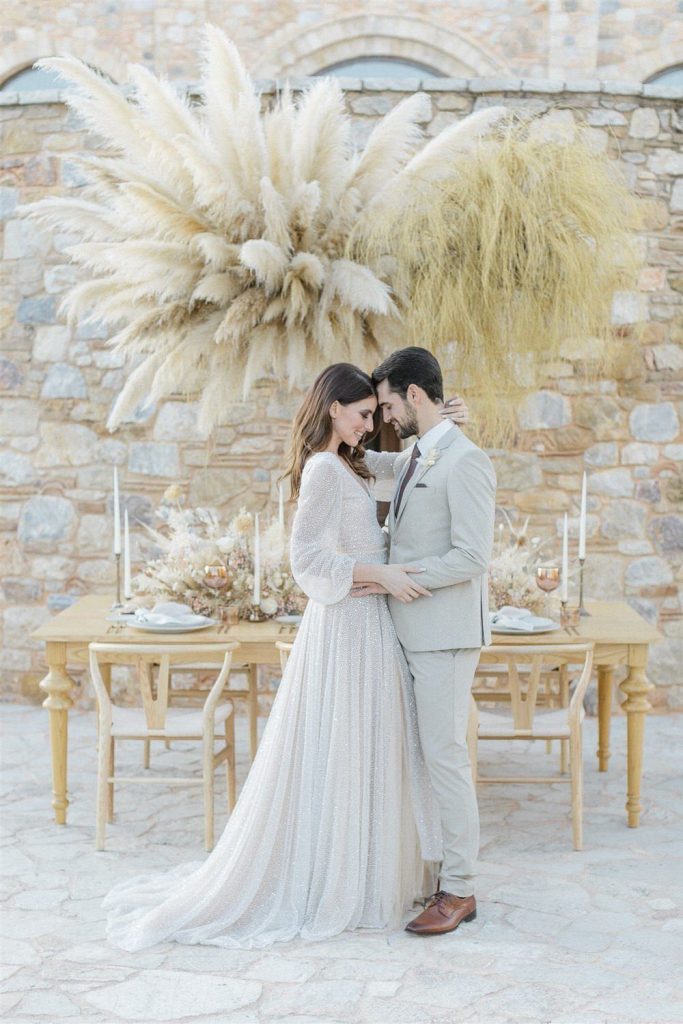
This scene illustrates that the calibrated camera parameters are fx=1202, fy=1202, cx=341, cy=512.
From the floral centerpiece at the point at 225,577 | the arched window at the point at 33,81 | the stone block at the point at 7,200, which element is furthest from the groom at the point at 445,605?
the arched window at the point at 33,81

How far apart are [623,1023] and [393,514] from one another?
144 cm

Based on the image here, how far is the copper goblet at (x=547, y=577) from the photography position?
4328 millimetres

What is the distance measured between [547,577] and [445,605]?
1.14m

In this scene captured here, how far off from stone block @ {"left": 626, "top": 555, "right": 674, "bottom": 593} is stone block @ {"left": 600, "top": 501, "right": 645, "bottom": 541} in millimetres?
140

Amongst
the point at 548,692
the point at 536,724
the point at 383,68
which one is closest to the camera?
the point at 536,724

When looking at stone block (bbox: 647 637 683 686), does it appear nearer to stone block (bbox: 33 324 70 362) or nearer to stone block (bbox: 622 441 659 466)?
stone block (bbox: 622 441 659 466)

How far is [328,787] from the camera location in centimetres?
328

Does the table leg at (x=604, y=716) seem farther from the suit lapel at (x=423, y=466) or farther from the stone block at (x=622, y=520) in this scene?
the suit lapel at (x=423, y=466)

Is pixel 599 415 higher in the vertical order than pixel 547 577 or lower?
higher

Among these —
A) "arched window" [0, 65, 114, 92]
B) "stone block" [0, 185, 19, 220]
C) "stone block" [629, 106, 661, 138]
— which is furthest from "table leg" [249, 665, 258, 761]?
"arched window" [0, 65, 114, 92]

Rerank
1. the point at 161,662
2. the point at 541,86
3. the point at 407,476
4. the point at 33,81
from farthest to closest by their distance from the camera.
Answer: the point at 33,81, the point at 541,86, the point at 161,662, the point at 407,476

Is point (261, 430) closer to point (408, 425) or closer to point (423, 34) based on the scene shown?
point (408, 425)

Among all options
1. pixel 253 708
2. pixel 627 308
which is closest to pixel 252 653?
pixel 253 708

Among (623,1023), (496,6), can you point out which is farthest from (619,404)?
(496,6)
